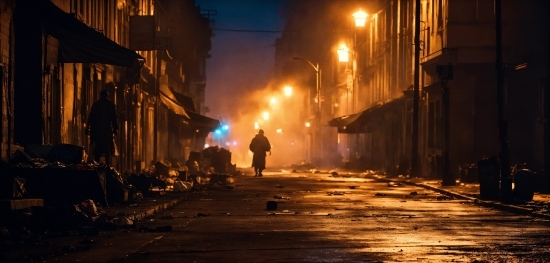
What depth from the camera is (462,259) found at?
1083 cm

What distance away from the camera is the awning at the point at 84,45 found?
21188mm

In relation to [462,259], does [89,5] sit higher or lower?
higher

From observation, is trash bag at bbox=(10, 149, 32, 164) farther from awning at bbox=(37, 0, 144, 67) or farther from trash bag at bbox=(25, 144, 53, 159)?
awning at bbox=(37, 0, 144, 67)

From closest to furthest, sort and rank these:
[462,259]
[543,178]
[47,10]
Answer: [462,259]
[47,10]
[543,178]

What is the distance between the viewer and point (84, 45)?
21719 mm

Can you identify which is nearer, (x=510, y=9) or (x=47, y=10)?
(x=47, y=10)

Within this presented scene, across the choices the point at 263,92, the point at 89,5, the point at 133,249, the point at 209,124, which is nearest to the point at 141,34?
the point at 89,5

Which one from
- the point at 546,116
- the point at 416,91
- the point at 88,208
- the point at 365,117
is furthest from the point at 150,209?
the point at 365,117

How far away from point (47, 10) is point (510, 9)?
71.2ft

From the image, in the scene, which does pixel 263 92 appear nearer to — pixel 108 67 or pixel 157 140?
pixel 157 140

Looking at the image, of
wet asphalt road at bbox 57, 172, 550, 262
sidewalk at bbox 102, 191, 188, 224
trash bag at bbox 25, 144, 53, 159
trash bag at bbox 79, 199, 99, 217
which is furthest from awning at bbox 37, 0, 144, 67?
trash bag at bbox 79, 199, 99, 217

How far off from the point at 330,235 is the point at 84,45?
9.54 meters

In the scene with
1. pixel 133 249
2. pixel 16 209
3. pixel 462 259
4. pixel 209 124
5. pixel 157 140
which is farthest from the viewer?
pixel 209 124

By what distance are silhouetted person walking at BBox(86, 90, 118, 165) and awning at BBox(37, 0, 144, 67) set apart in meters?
1.32
